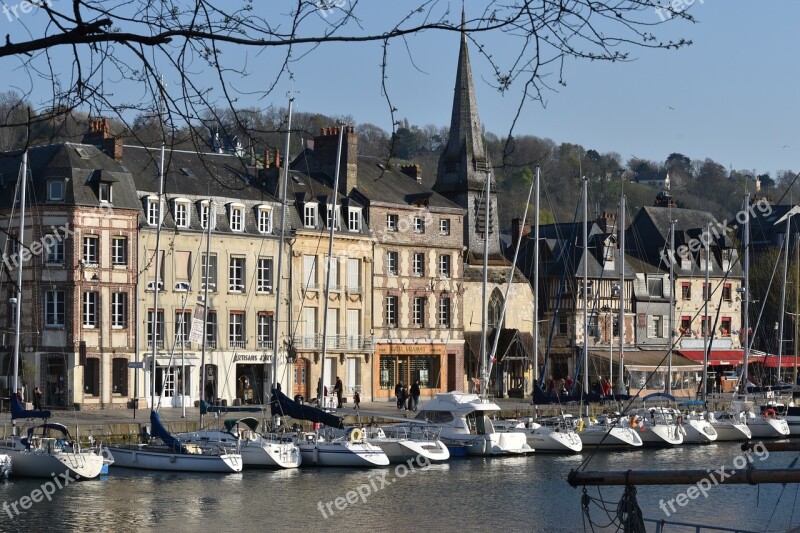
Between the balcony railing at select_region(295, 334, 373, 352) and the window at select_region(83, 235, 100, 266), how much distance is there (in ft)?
34.6

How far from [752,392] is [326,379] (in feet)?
64.5

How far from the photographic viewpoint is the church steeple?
241 ft

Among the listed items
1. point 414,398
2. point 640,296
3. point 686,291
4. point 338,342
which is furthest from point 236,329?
point 686,291

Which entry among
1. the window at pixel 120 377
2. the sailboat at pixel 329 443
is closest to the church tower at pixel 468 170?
the window at pixel 120 377

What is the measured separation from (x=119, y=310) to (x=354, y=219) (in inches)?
506

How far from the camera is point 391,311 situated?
6706cm

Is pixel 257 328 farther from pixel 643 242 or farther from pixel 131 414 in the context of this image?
pixel 643 242

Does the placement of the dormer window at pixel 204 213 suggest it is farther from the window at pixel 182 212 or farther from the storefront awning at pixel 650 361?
the storefront awning at pixel 650 361

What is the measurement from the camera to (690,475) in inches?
478

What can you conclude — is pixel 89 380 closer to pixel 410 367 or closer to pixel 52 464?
pixel 410 367

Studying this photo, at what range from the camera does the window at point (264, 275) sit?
6128cm

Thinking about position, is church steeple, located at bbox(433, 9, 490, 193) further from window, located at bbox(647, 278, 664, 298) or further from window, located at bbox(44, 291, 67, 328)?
window, located at bbox(44, 291, 67, 328)

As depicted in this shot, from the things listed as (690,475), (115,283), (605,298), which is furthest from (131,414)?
(690,475)

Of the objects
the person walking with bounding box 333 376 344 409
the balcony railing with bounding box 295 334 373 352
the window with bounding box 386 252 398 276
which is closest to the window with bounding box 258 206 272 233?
the balcony railing with bounding box 295 334 373 352
